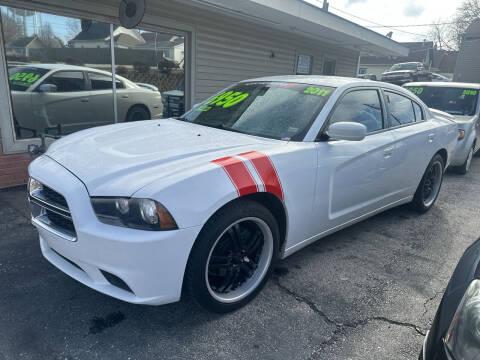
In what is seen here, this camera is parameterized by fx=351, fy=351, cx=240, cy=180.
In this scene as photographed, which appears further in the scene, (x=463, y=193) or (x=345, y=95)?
(x=463, y=193)

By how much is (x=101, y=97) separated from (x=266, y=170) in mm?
4246

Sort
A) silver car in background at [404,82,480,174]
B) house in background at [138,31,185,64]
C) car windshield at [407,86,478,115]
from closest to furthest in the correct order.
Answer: house in background at [138,31,185,64]
silver car in background at [404,82,480,174]
car windshield at [407,86,478,115]

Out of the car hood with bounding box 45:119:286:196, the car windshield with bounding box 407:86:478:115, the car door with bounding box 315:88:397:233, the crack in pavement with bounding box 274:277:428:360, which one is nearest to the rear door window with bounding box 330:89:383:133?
the car door with bounding box 315:88:397:233

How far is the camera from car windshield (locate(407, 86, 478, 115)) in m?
6.85

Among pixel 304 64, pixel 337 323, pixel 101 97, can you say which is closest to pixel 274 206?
pixel 337 323

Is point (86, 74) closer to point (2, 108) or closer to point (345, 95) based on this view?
point (2, 108)

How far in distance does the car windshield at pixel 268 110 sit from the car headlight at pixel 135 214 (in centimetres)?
122

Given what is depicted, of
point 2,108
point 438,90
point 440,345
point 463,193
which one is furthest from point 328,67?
point 440,345

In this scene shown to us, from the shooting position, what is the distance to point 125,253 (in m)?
1.84

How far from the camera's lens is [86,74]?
17.6 ft

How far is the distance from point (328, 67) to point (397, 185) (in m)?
9.17

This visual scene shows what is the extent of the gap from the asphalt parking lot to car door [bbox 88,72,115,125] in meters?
2.65

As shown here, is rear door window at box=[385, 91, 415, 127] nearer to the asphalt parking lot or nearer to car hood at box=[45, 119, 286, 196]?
the asphalt parking lot

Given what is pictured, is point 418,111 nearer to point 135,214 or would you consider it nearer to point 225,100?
point 225,100
